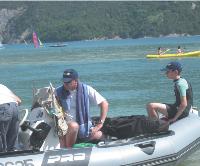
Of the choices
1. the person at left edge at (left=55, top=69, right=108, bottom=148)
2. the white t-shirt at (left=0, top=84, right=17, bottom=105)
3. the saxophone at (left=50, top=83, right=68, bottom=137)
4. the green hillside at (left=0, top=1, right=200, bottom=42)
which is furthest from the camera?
the green hillside at (left=0, top=1, right=200, bottom=42)

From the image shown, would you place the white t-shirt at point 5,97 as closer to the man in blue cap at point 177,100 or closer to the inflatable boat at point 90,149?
the inflatable boat at point 90,149

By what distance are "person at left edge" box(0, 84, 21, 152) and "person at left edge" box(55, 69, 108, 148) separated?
63cm

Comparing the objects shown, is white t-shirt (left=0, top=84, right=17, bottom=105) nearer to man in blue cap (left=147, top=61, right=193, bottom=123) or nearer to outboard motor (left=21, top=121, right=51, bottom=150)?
outboard motor (left=21, top=121, right=51, bottom=150)

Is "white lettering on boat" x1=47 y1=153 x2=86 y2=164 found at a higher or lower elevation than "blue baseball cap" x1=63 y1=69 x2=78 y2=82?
lower

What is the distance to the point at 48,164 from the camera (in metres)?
6.49

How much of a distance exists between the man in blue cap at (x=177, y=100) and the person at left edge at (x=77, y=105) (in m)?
1.11

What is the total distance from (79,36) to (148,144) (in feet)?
441

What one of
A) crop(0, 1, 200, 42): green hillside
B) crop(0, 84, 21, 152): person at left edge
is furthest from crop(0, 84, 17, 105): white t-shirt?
crop(0, 1, 200, 42): green hillside

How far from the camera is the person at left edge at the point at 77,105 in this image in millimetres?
6941

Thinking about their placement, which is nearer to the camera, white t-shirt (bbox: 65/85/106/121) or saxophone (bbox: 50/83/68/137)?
saxophone (bbox: 50/83/68/137)

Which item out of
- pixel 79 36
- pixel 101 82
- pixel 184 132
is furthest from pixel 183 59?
pixel 79 36

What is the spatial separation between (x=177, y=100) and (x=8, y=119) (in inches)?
96.0

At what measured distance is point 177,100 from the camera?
789 cm

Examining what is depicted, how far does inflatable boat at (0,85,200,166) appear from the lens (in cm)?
653
